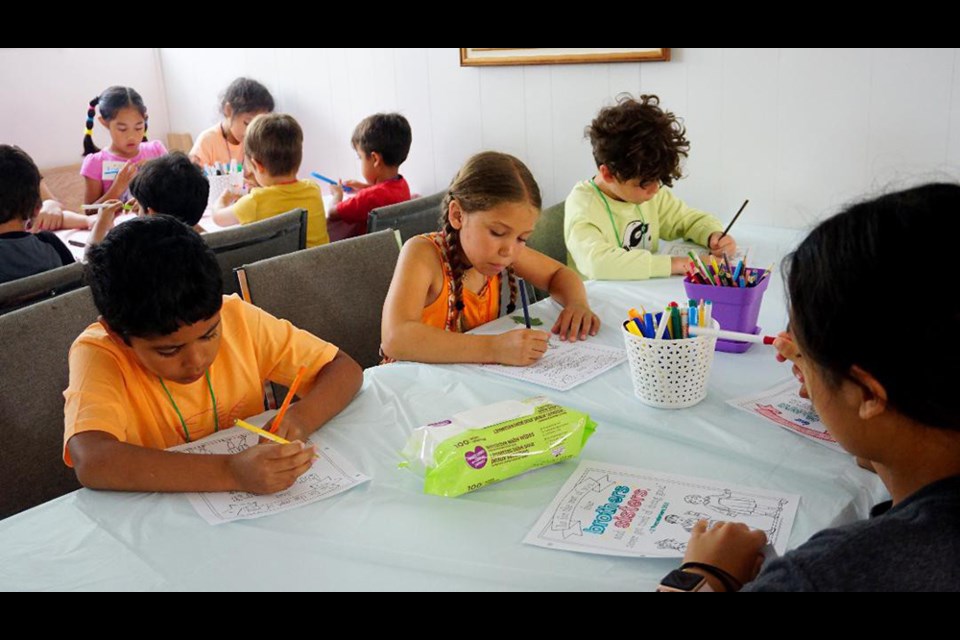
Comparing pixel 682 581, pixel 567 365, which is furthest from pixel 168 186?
pixel 682 581

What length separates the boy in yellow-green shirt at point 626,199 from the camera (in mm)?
2023

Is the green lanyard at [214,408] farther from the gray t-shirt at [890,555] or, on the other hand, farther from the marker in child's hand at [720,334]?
the gray t-shirt at [890,555]

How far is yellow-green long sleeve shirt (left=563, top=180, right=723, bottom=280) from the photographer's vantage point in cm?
194

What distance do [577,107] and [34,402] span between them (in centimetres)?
211

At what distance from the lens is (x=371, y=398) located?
1299mm

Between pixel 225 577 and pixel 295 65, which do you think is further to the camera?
pixel 295 65

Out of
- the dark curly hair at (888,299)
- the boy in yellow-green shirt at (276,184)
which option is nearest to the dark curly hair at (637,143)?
the boy in yellow-green shirt at (276,184)

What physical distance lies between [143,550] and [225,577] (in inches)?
4.8

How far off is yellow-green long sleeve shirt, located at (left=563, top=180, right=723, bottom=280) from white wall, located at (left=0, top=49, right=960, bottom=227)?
0.34 metres

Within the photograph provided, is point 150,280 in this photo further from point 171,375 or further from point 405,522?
point 405,522
